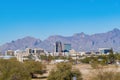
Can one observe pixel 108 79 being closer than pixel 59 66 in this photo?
Yes

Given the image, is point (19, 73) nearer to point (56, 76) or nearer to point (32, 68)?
point (56, 76)

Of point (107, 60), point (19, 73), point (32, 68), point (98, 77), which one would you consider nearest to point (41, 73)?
point (32, 68)

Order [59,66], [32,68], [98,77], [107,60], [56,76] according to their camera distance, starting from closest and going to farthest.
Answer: [98,77] → [56,76] → [59,66] → [32,68] → [107,60]

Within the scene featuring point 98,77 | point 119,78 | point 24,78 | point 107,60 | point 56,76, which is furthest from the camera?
point 107,60

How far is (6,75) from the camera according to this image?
44.2 m

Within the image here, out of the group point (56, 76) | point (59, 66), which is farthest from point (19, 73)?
point (59, 66)

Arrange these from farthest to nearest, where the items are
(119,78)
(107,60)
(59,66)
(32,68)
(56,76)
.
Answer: (107,60) < (32,68) < (59,66) < (56,76) < (119,78)

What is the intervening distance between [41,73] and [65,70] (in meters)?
28.8

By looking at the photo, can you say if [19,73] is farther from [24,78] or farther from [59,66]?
[59,66]

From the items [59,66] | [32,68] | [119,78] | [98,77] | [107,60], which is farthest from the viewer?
[107,60]

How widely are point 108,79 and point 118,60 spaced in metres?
117

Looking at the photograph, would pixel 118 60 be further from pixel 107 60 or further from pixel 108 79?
pixel 108 79

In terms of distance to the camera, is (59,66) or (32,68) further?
(32,68)

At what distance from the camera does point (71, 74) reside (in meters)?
56.6
